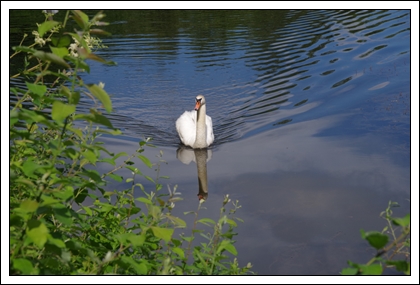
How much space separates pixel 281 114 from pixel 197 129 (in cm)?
205

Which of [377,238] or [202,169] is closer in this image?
[377,238]

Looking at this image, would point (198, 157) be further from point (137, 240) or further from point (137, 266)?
point (137, 240)

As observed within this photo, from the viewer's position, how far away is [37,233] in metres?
2.62

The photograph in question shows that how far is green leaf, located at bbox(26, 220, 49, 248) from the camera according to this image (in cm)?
259

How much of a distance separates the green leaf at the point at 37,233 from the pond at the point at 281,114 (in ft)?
3.65

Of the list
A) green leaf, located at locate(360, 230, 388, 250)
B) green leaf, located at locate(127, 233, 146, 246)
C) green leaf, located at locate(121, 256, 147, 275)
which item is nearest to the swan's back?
green leaf, located at locate(121, 256, 147, 275)

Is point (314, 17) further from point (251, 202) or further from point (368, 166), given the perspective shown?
point (251, 202)

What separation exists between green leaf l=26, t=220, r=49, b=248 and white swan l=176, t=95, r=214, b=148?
767 centimetres

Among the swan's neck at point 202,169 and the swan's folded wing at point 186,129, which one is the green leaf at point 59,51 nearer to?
the swan's neck at point 202,169

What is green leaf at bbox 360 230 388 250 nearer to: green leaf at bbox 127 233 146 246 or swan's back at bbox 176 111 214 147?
green leaf at bbox 127 233 146 246

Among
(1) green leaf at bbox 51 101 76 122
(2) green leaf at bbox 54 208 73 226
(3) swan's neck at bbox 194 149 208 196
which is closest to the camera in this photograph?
(1) green leaf at bbox 51 101 76 122

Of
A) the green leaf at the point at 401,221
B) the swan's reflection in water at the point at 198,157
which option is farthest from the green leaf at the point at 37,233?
the swan's reflection in water at the point at 198,157

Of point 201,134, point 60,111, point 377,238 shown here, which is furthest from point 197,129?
point 377,238

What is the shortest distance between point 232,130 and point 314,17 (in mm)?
10116
